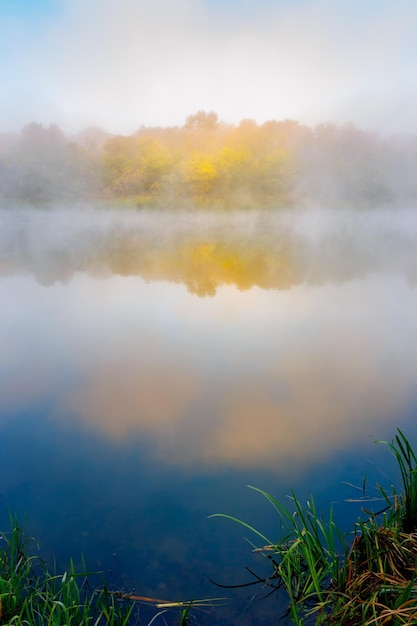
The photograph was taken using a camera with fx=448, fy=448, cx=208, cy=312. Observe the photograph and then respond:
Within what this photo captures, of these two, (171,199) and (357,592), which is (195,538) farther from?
(171,199)

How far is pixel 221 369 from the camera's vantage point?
4.04 m

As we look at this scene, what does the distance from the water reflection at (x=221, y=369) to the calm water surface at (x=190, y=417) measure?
0.02m

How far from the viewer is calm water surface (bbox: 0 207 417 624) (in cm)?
201

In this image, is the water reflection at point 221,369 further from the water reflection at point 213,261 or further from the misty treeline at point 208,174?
the misty treeline at point 208,174

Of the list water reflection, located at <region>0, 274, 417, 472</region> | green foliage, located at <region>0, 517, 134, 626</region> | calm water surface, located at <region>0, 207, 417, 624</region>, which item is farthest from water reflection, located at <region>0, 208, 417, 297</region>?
green foliage, located at <region>0, 517, 134, 626</region>

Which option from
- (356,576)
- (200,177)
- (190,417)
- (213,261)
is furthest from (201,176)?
(356,576)

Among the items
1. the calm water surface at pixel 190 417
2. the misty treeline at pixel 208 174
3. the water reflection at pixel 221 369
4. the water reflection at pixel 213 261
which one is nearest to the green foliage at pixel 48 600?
the calm water surface at pixel 190 417

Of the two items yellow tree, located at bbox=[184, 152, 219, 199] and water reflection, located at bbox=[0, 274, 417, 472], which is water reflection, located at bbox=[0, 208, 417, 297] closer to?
water reflection, located at bbox=[0, 274, 417, 472]

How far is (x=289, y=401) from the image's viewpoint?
336cm

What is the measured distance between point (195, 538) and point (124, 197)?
149 feet

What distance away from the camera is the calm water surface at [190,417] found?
6.60 feet

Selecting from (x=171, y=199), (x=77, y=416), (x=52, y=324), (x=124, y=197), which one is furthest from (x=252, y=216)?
(x=77, y=416)

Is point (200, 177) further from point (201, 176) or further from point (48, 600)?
point (48, 600)

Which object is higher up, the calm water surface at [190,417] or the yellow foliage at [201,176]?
the yellow foliage at [201,176]
